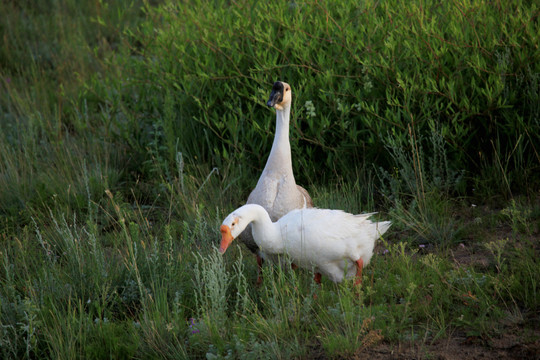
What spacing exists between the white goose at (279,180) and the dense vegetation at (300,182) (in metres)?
0.49

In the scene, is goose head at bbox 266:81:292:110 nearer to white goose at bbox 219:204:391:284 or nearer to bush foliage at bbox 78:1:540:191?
bush foliage at bbox 78:1:540:191

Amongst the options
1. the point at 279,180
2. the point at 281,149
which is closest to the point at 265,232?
the point at 279,180

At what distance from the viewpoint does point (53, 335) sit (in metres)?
3.73

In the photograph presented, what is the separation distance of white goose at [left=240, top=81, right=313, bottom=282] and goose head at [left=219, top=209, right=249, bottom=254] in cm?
67

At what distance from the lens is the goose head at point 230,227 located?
391 cm

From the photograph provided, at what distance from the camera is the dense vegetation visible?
374 centimetres

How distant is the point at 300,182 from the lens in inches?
244

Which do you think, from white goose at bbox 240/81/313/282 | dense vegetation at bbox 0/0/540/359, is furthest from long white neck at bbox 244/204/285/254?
white goose at bbox 240/81/313/282

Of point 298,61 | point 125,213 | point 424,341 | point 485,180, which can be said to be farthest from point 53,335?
point 485,180

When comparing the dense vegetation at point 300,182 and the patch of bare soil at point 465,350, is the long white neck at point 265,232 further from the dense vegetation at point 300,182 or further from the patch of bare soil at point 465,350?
the patch of bare soil at point 465,350

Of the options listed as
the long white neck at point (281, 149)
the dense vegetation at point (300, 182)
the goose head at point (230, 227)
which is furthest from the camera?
the long white neck at point (281, 149)

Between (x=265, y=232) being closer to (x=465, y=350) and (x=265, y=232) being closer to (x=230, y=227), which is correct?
A: (x=230, y=227)

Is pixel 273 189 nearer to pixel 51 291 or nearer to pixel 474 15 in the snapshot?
pixel 51 291

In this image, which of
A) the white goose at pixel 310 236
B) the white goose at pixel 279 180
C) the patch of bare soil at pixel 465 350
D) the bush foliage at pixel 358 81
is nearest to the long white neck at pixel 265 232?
the white goose at pixel 310 236
